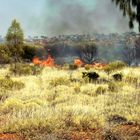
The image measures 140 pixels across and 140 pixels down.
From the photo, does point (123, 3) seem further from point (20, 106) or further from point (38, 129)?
point (38, 129)

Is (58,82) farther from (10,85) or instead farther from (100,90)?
(100,90)

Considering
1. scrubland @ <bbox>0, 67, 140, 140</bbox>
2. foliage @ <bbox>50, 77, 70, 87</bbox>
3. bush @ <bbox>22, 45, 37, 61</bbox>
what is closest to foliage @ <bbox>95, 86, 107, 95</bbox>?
scrubland @ <bbox>0, 67, 140, 140</bbox>

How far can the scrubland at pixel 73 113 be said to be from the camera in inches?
597

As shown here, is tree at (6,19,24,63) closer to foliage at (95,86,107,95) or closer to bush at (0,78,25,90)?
bush at (0,78,25,90)

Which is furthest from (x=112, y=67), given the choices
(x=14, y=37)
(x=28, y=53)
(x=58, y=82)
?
(x=28, y=53)

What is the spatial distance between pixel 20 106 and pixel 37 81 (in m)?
12.5

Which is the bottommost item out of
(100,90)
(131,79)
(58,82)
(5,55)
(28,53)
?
(100,90)

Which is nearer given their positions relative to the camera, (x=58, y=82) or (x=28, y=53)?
(x=58, y=82)

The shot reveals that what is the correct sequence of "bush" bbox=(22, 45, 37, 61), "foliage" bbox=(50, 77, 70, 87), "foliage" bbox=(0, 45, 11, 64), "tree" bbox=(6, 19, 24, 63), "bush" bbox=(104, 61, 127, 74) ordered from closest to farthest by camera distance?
"foliage" bbox=(50, 77, 70, 87)
"bush" bbox=(104, 61, 127, 74)
"tree" bbox=(6, 19, 24, 63)
"foliage" bbox=(0, 45, 11, 64)
"bush" bbox=(22, 45, 37, 61)

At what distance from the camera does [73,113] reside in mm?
18109

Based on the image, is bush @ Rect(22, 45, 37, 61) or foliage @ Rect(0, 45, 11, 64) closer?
foliage @ Rect(0, 45, 11, 64)

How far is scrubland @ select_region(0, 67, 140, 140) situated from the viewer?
15.2 meters

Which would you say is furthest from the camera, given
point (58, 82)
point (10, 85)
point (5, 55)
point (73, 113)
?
point (5, 55)

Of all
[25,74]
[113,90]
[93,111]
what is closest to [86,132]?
[93,111]
